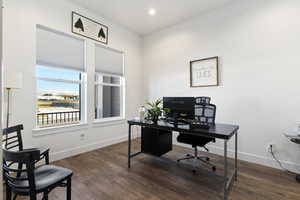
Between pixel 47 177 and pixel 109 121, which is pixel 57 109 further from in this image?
pixel 47 177

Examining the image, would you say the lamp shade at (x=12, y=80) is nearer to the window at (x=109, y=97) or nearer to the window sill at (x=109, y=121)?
the window sill at (x=109, y=121)

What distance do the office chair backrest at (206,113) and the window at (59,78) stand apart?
249cm

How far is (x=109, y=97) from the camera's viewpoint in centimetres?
431

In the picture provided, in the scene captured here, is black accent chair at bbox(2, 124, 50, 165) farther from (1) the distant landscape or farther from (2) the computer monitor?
(2) the computer monitor

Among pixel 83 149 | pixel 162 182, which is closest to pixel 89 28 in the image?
pixel 83 149

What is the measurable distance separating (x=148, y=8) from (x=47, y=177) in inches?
134

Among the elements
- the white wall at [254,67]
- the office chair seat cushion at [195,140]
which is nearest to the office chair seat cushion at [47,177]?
the office chair seat cushion at [195,140]

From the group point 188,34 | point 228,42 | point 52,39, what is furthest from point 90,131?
point 228,42

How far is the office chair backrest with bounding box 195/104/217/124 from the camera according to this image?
2.57 metres

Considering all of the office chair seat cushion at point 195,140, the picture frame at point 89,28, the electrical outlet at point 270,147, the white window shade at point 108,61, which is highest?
the picture frame at point 89,28

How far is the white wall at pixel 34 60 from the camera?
2352 mm

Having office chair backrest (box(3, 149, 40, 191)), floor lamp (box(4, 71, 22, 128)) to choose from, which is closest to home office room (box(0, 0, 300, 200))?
floor lamp (box(4, 71, 22, 128))

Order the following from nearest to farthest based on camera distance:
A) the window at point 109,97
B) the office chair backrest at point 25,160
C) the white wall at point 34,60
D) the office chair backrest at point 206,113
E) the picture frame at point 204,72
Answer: the office chair backrest at point 25,160 → the white wall at point 34,60 → the office chair backrest at point 206,113 → the picture frame at point 204,72 → the window at point 109,97

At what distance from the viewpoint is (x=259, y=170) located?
2.49 m
